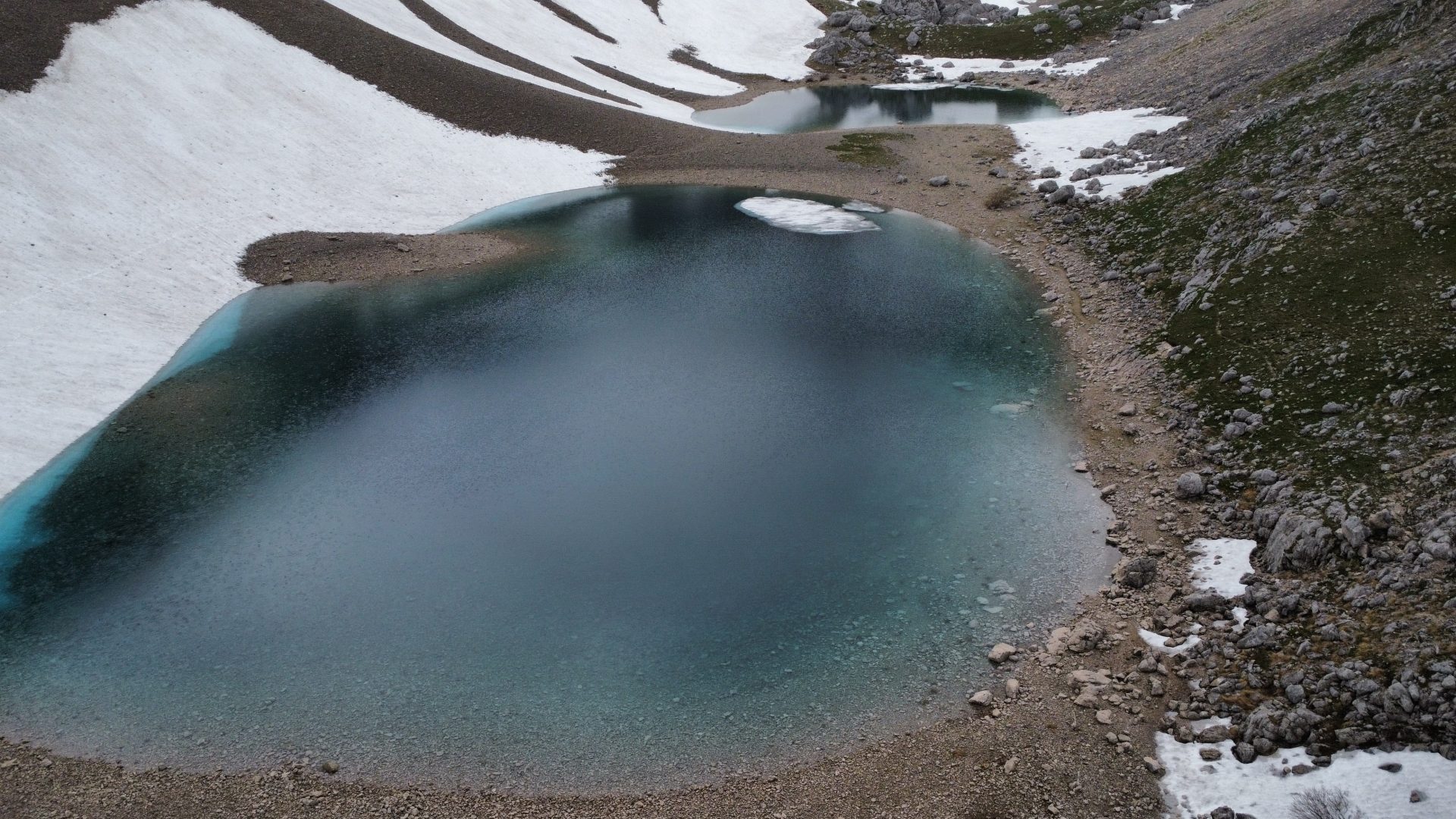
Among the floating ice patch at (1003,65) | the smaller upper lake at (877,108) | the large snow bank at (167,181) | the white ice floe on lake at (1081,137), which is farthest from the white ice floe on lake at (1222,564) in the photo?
the floating ice patch at (1003,65)

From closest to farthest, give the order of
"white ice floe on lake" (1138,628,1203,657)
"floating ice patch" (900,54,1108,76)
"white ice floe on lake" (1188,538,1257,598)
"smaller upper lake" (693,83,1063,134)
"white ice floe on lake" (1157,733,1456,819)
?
"white ice floe on lake" (1157,733,1456,819)
"white ice floe on lake" (1138,628,1203,657)
"white ice floe on lake" (1188,538,1257,598)
"smaller upper lake" (693,83,1063,134)
"floating ice patch" (900,54,1108,76)

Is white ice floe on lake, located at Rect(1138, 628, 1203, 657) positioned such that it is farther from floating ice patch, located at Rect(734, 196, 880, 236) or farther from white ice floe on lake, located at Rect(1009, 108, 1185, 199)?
floating ice patch, located at Rect(734, 196, 880, 236)

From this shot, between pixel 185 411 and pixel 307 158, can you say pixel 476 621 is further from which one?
pixel 307 158

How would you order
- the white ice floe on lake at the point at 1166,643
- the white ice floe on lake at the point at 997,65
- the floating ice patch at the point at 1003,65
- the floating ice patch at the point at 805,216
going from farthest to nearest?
the white ice floe on lake at the point at 997,65, the floating ice patch at the point at 1003,65, the floating ice patch at the point at 805,216, the white ice floe on lake at the point at 1166,643

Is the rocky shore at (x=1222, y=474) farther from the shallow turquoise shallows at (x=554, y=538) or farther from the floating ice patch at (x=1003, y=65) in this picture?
the floating ice patch at (x=1003, y=65)

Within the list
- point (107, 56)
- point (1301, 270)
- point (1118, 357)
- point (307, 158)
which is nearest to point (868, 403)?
point (1118, 357)

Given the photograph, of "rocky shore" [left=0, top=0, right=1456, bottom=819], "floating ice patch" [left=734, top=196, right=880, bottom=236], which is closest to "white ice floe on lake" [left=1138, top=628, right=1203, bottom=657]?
"rocky shore" [left=0, top=0, right=1456, bottom=819]

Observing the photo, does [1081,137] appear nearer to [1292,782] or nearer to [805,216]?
[805,216]

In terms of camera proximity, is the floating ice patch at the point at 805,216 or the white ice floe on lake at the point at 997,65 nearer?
the floating ice patch at the point at 805,216
